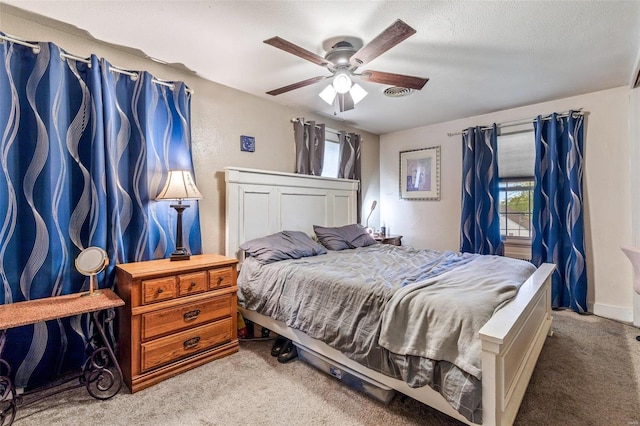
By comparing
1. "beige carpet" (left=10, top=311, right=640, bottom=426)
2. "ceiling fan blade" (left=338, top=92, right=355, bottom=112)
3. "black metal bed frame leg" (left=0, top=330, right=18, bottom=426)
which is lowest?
"beige carpet" (left=10, top=311, right=640, bottom=426)

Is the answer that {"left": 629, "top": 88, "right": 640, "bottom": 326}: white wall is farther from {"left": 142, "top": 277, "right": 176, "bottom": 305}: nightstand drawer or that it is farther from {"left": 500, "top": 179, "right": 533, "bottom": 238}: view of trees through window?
{"left": 142, "top": 277, "right": 176, "bottom": 305}: nightstand drawer

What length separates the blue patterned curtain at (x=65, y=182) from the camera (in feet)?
6.24

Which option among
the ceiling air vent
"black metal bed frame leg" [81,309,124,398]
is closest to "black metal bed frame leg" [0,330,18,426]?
"black metal bed frame leg" [81,309,124,398]

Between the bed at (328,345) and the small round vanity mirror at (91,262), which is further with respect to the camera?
the small round vanity mirror at (91,262)

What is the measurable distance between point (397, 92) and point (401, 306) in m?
2.36

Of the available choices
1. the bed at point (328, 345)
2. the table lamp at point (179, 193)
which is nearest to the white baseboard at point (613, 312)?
the bed at point (328, 345)

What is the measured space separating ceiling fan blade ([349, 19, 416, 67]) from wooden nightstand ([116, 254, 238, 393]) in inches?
70.9

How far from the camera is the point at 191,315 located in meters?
2.20

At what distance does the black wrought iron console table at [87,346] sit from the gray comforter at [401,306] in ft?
3.34

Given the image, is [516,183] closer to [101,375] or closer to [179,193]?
[179,193]

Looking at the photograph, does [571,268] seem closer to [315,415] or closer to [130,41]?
[315,415]

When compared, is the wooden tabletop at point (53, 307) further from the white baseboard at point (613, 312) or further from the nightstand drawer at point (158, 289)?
the white baseboard at point (613, 312)

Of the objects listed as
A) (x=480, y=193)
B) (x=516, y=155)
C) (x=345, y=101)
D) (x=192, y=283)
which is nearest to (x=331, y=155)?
(x=345, y=101)

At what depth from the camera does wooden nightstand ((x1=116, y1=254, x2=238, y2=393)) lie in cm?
195
